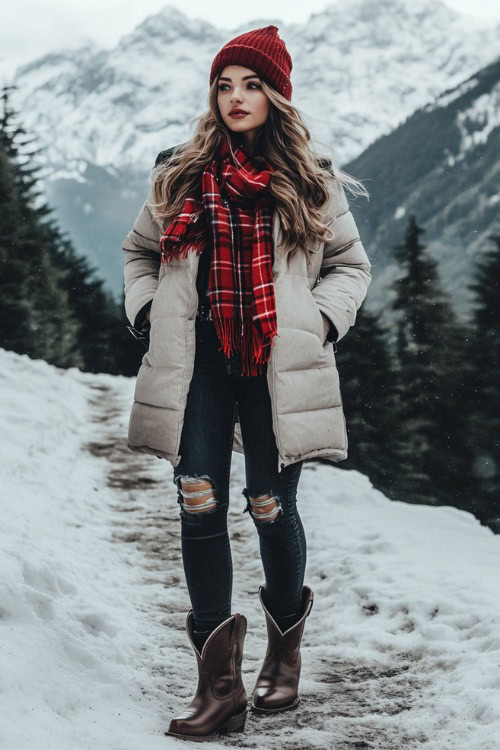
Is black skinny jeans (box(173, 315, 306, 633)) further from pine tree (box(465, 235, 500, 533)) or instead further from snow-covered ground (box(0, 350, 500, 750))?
pine tree (box(465, 235, 500, 533))

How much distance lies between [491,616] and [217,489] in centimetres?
204

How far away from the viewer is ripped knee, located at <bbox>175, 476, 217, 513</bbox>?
9.55 feet

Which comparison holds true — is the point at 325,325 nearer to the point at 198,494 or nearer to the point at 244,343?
the point at 244,343

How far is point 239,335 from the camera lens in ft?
9.65

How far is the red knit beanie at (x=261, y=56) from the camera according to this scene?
3.10 metres

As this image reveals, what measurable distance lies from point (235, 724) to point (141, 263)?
1904mm

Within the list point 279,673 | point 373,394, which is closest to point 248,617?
point 279,673

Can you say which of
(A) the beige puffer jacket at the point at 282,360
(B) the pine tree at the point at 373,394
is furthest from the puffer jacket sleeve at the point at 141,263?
(B) the pine tree at the point at 373,394

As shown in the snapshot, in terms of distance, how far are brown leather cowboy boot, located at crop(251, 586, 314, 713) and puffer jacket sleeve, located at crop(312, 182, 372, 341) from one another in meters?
1.27

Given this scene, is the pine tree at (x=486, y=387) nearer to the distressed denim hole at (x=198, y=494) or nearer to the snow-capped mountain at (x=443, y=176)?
the distressed denim hole at (x=198, y=494)

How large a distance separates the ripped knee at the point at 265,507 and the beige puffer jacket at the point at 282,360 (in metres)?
0.17

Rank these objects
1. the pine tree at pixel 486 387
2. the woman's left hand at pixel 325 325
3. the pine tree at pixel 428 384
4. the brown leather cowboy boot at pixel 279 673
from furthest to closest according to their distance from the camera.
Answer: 1. the pine tree at pixel 428 384
2. the pine tree at pixel 486 387
3. the brown leather cowboy boot at pixel 279 673
4. the woman's left hand at pixel 325 325

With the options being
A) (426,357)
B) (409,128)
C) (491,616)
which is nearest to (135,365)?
(426,357)

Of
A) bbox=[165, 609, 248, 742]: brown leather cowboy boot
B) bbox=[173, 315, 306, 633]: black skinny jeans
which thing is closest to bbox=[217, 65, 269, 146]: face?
bbox=[173, 315, 306, 633]: black skinny jeans
